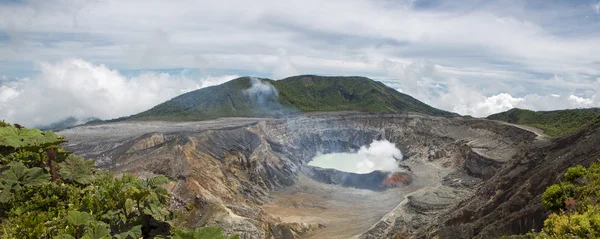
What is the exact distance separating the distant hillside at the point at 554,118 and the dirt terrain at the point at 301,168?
41.8 feet

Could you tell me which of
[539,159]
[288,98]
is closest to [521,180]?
[539,159]

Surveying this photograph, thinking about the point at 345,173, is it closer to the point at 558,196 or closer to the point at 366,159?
the point at 366,159

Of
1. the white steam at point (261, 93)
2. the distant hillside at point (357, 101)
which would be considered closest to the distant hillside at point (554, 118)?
the distant hillside at point (357, 101)

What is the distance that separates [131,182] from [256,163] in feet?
195

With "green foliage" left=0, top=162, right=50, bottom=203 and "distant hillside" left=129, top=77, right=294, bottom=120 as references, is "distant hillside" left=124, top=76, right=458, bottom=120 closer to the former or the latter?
"distant hillside" left=129, top=77, right=294, bottom=120

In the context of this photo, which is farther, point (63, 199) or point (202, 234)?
point (63, 199)

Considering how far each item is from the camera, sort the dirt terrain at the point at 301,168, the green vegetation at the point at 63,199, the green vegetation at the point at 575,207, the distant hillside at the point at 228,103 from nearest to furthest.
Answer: the green vegetation at the point at 63,199
the green vegetation at the point at 575,207
the dirt terrain at the point at 301,168
the distant hillside at the point at 228,103

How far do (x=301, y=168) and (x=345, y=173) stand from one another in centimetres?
1123

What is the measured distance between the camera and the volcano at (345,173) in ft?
125

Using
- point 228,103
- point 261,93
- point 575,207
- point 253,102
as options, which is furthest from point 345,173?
point 261,93

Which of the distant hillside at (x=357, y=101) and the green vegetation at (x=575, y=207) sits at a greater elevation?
the distant hillside at (x=357, y=101)

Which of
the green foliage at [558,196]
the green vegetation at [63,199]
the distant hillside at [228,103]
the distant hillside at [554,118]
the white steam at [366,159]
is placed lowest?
the white steam at [366,159]

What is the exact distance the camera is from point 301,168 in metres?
90.0

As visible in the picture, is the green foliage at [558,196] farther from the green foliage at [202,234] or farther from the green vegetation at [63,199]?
the green vegetation at [63,199]
